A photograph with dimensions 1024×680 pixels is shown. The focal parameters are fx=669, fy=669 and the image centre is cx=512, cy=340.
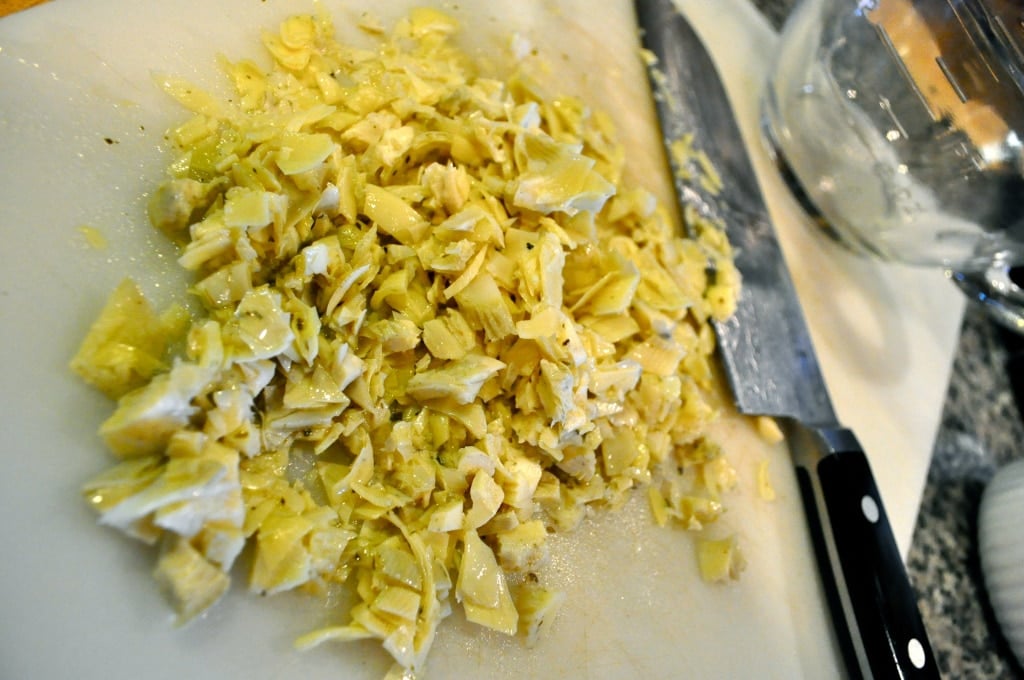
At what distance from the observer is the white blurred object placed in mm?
1064

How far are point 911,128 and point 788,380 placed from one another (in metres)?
0.52

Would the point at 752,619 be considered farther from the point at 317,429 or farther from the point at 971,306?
the point at 971,306

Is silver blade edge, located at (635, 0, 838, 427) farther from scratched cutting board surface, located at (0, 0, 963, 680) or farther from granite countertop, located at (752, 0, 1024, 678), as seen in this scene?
granite countertop, located at (752, 0, 1024, 678)

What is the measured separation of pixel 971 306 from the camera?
1451mm

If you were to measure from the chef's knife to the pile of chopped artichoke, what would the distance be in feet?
0.46

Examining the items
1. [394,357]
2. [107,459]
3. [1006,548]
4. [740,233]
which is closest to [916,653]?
[1006,548]

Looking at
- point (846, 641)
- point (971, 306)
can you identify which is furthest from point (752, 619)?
point (971, 306)

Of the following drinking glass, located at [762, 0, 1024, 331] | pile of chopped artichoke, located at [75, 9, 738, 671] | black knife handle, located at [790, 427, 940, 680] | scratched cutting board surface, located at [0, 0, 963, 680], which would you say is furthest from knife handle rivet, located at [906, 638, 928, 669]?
drinking glass, located at [762, 0, 1024, 331]

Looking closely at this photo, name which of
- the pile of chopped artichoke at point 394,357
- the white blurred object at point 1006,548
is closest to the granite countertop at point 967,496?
the white blurred object at point 1006,548

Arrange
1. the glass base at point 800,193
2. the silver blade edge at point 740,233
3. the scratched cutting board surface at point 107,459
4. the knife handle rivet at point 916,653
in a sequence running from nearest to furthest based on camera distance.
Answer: the scratched cutting board surface at point 107,459 < the knife handle rivet at point 916,653 < the silver blade edge at point 740,233 < the glass base at point 800,193

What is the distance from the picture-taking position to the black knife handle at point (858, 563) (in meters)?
0.86

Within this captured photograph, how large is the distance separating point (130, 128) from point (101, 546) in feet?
1.49

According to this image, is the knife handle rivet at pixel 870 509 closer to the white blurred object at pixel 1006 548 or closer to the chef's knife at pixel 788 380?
the chef's knife at pixel 788 380

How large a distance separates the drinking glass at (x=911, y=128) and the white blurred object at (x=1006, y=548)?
402 mm
